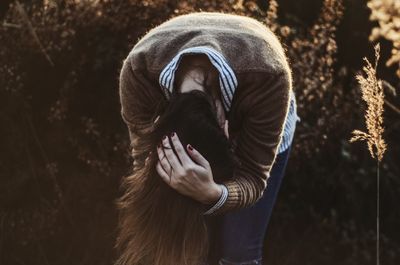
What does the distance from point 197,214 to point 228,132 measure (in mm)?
331

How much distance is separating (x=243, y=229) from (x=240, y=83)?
2.50 ft

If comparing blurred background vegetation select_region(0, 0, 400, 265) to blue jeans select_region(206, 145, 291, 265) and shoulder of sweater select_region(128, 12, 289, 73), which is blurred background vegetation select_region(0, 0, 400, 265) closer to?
blue jeans select_region(206, 145, 291, 265)

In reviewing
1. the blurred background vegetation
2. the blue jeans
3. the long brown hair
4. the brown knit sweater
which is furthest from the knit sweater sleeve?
the blurred background vegetation

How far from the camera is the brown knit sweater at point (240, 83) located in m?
2.19

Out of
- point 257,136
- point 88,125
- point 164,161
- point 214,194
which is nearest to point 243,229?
point 257,136

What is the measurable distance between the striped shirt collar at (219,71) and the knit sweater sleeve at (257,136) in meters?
0.08

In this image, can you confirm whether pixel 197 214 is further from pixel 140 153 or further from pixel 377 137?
pixel 377 137

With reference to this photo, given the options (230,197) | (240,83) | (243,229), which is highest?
(240,83)

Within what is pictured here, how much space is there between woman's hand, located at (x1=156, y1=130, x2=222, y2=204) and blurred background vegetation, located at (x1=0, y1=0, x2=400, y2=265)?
5.27 ft

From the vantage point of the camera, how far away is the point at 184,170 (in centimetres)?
198

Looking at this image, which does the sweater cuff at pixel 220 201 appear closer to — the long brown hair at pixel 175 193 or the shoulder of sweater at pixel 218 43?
the long brown hair at pixel 175 193

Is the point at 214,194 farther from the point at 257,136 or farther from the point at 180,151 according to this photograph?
the point at 257,136

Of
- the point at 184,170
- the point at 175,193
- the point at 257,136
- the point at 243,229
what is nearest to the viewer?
the point at 184,170

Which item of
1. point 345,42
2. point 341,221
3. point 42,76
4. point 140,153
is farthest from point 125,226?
point 345,42
